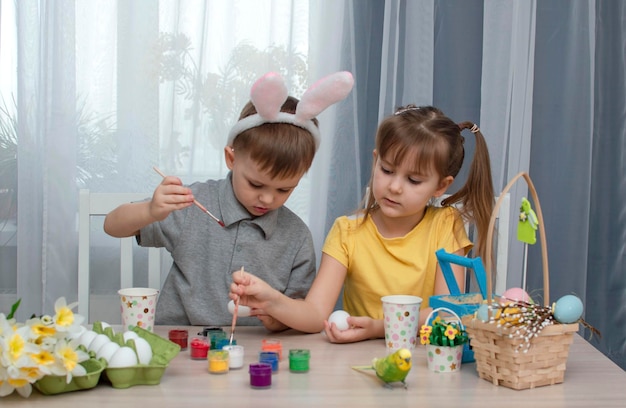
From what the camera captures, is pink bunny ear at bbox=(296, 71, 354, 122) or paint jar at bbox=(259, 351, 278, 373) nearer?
paint jar at bbox=(259, 351, 278, 373)

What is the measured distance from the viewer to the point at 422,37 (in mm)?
2150

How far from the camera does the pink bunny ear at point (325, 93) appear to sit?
144cm

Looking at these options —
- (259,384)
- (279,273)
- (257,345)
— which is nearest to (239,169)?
(279,273)

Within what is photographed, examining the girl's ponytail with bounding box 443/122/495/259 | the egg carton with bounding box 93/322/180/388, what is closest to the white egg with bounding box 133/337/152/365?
Answer: the egg carton with bounding box 93/322/180/388

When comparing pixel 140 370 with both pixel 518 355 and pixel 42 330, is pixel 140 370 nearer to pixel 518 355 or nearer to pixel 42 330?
pixel 42 330

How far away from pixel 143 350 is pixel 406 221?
0.78m

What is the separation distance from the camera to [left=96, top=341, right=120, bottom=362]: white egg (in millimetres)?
1088

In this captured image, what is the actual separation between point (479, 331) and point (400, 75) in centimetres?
115

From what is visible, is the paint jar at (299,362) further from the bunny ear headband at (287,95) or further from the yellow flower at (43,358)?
the bunny ear headband at (287,95)

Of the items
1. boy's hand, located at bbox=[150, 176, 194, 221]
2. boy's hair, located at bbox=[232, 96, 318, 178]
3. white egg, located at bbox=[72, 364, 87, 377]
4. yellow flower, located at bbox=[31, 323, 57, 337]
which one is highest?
boy's hair, located at bbox=[232, 96, 318, 178]

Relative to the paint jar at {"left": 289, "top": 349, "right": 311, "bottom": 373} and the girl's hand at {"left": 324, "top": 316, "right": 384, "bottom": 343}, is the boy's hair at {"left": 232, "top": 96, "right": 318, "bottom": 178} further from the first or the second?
the paint jar at {"left": 289, "top": 349, "right": 311, "bottom": 373}

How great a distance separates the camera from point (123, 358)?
3.56 feet

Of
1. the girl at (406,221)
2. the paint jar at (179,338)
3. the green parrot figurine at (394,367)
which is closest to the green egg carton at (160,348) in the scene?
the paint jar at (179,338)

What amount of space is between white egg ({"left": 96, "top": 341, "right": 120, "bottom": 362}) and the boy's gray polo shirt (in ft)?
2.00
